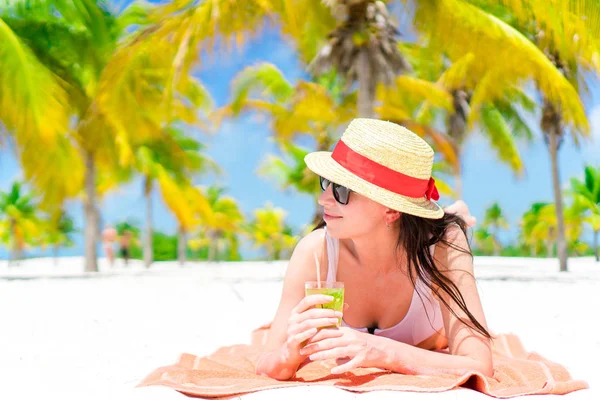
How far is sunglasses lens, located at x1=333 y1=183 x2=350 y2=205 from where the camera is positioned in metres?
2.05

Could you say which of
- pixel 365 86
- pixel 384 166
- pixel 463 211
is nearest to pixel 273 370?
pixel 384 166

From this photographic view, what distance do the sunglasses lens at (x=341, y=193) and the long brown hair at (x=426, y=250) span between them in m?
0.31

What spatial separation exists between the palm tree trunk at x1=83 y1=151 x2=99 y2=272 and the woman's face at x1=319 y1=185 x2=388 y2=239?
1338 centimetres

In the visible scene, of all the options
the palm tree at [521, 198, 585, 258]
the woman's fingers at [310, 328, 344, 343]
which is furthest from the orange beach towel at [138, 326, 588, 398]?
the palm tree at [521, 198, 585, 258]

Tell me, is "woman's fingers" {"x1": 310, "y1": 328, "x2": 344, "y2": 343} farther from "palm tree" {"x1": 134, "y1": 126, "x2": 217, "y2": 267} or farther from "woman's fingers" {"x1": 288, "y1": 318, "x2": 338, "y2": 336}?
"palm tree" {"x1": 134, "y1": 126, "x2": 217, "y2": 267}

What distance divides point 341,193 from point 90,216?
13.6 meters

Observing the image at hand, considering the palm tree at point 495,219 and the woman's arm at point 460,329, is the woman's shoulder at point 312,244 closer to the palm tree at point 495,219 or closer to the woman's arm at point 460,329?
the woman's arm at point 460,329

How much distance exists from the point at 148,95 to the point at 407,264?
40.9 feet

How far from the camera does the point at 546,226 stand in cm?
3594

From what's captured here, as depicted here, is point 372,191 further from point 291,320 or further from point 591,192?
point 591,192

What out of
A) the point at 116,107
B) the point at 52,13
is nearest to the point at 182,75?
the point at 116,107

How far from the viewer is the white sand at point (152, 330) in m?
2.76

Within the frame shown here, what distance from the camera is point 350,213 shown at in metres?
2.08

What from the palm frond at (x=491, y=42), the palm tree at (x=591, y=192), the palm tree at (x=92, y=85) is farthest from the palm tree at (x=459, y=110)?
the palm tree at (x=591, y=192)
